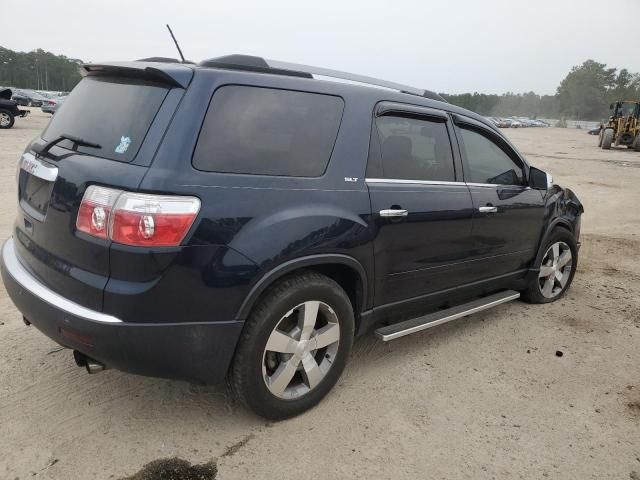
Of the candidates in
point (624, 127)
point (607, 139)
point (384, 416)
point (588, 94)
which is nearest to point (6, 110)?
point (384, 416)

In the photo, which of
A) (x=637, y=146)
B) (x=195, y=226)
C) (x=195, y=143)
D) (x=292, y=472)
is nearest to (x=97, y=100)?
(x=195, y=143)

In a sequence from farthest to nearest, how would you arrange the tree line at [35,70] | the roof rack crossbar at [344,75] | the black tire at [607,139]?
the tree line at [35,70] < the black tire at [607,139] < the roof rack crossbar at [344,75]

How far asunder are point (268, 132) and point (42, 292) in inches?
52.2

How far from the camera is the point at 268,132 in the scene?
2.54 meters

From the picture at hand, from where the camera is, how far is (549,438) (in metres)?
2.71

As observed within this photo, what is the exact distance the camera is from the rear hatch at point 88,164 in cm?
225

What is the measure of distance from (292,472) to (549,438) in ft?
4.54

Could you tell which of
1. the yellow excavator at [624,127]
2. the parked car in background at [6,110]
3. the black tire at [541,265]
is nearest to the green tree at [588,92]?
the yellow excavator at [624,127]

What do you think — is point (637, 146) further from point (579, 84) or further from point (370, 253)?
point (579, 84)

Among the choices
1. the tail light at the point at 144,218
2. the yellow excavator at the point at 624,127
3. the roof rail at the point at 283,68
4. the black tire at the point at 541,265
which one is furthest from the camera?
the yellow excavator at the point at 624,127

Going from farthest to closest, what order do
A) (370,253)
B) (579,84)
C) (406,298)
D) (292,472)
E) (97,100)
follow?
(579,84) < (406,298) < (370,253) < (97,100) < (292,472)

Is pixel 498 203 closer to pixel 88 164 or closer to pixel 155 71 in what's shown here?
pixel 155 71

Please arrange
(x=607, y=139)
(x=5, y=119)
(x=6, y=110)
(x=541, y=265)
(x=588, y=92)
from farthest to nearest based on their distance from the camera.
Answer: (x=588, y=92), (x=607, y=139), (x=5, y=119), (x=6, y=110), (x=541, y=265)

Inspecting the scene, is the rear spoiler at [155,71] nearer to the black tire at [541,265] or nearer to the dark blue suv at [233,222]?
the dark blue suv at [233,222]
